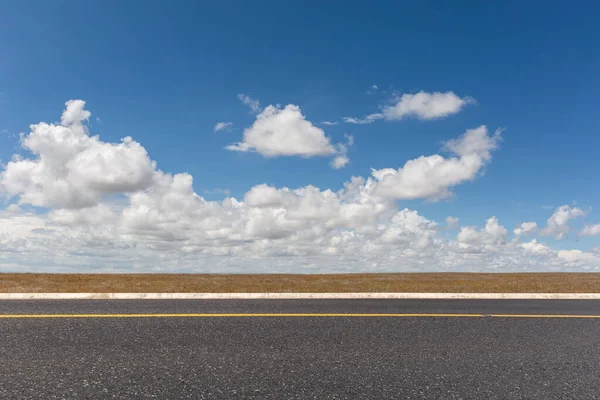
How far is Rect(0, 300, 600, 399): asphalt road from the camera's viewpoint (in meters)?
4.34

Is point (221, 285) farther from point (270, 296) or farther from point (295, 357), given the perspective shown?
point (295, 357)

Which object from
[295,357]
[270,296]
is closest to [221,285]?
[270,296]

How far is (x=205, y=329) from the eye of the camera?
700cm

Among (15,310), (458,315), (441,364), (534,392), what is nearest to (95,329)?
(15,310)

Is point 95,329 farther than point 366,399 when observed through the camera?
Yes

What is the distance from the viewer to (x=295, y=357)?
5434 millimetres

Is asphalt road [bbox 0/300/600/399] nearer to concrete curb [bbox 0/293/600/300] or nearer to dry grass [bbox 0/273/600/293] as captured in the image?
concrete curb [bbox 0/293/600/300]

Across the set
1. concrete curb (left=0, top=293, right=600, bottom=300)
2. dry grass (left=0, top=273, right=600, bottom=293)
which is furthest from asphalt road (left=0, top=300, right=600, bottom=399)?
dry grass (left=0, top=273, right=600, bottom=293)

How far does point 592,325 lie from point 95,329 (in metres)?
8.90

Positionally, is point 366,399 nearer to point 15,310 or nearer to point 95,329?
point 95,329

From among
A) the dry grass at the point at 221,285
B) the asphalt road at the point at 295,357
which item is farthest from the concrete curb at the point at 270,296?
the asphalt road at the point at 295,357

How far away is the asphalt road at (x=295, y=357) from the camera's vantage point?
4.34 meters

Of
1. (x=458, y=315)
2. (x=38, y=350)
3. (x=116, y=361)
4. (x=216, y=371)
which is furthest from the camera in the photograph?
(x=458, y=315)

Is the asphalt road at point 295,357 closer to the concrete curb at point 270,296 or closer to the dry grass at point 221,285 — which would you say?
the concrete curb at point 270,296
